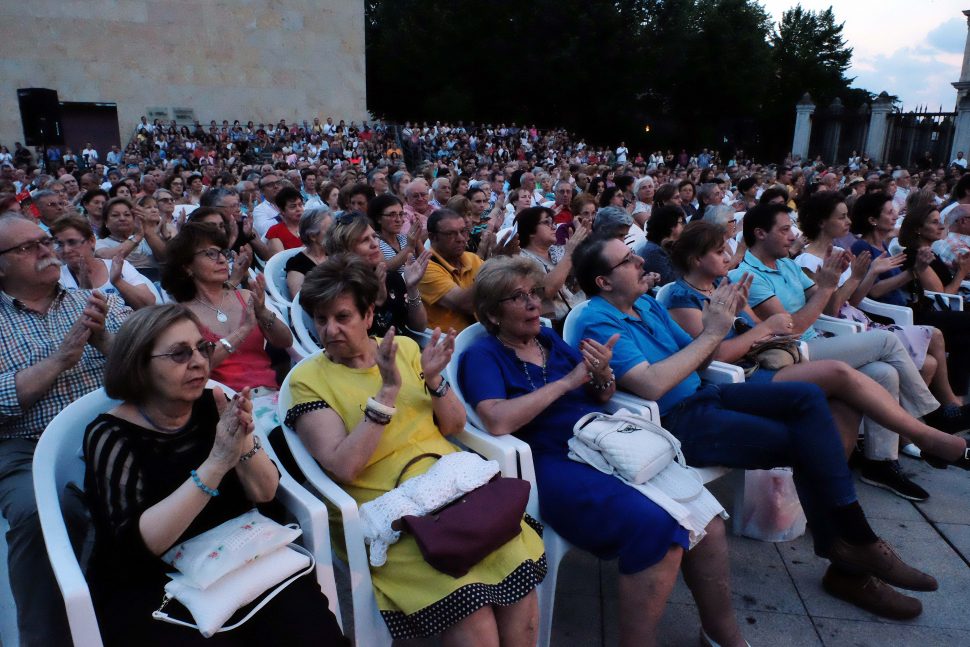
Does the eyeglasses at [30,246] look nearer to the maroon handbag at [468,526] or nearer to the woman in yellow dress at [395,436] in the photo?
the woman in yellow dress at [395,436]

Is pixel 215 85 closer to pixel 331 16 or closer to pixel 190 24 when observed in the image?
Answer: pixel 190 24

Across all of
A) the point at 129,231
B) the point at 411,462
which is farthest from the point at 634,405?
the point at 129,231

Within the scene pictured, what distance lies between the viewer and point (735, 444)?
97.4 inches

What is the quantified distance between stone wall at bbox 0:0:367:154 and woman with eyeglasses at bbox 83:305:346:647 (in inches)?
1032

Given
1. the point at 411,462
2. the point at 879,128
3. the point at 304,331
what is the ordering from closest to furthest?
the point at 411,462 → the point at 304,331 → the point at 879,128

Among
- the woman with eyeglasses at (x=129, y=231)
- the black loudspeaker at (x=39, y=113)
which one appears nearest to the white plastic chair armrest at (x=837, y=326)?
the woman with eyeglasses at (x=129, y=231)

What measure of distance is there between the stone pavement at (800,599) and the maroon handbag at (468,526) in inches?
27.7

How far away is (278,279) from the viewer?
4047 mm

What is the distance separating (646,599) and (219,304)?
2086 mm

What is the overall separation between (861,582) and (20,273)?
10.3 feet

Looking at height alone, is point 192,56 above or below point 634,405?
above

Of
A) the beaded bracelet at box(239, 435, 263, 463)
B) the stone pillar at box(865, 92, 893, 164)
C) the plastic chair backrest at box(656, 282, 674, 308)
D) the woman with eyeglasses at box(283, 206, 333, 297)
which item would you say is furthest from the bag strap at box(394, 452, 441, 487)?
the stone pillar at box(865, 92, 893, 164)

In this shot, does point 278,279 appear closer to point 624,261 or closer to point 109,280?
point 109,280

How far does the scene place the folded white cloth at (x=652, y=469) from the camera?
2076mm
